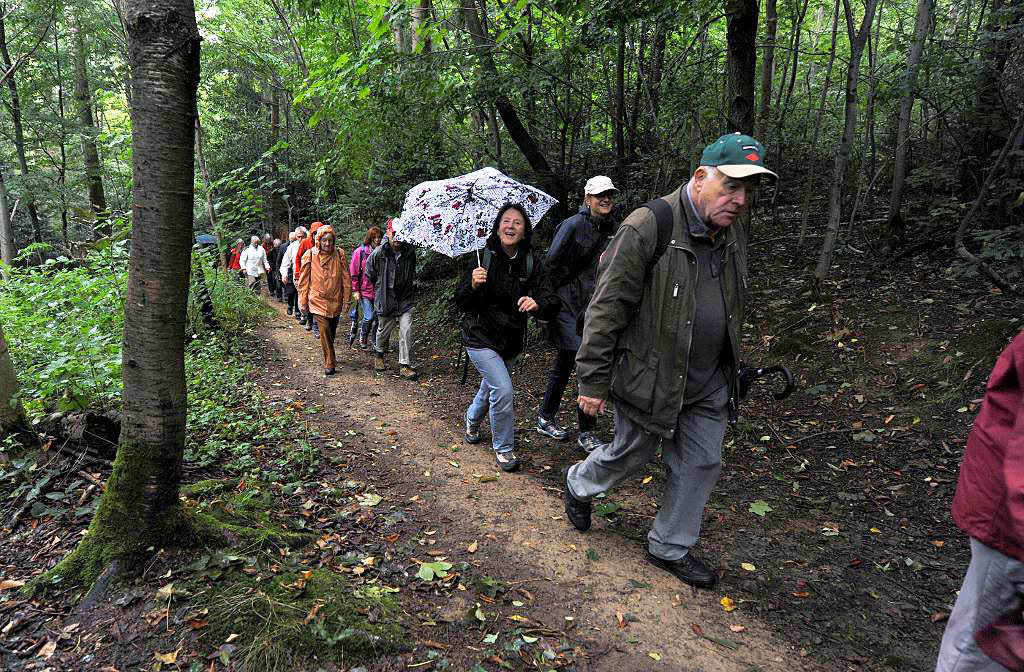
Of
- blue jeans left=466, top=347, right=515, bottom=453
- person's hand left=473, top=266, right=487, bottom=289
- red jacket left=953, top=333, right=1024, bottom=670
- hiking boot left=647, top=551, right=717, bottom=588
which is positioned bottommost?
hiking boot left=647, top=551, right=717, bottom=588

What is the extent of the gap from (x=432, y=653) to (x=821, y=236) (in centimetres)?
893

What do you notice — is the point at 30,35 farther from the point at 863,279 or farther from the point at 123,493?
the point at 863,279

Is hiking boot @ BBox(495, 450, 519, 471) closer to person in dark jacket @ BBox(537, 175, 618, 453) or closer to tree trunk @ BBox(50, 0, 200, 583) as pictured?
person in dark jacket @ BBox(537, 175, 618, 453)

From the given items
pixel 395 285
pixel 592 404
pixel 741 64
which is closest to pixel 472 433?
pixel 592 404

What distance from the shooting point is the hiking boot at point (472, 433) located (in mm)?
5727

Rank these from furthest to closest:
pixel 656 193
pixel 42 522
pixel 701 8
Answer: pixel 656 193 < pixel 701 8 < pixel 42 522

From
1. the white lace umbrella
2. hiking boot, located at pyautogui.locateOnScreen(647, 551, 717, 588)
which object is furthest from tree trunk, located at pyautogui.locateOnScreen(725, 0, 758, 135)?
hiking boot, located at pyautogui.locateOnScreen(647, 551, 717, 588)

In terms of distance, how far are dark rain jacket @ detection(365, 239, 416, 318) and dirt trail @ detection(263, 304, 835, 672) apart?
2.48 m

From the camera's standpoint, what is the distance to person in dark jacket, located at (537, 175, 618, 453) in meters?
5.24

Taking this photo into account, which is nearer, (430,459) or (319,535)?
(319,535)

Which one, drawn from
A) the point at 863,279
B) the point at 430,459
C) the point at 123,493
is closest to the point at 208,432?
the point at 430,459

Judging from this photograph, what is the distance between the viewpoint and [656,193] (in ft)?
28.3

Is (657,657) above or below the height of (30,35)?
below

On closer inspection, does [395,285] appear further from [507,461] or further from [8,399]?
[8,399]
